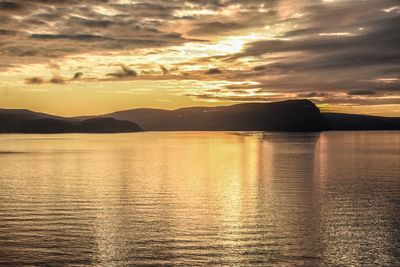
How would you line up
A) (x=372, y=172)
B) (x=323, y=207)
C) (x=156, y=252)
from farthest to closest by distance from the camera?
(x=372, y=172)
(x=323, y=207)
(x=156, y=252)

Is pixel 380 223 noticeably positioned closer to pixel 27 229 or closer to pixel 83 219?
pixel 83 219

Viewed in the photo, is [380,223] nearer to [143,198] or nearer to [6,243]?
[143,198]

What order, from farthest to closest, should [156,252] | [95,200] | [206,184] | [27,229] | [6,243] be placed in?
[206,184]
[95,200]
[27,229]
[6,243]
[156,252]

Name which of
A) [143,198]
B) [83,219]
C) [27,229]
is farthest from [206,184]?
[27,229]

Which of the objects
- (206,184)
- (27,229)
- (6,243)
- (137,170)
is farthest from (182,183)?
(6,243)

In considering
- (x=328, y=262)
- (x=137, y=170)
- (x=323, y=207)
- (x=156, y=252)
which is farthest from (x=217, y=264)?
(x=137, y=170)

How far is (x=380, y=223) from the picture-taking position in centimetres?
4144

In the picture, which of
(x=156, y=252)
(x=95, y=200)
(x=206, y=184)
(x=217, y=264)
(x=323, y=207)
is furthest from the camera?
(x=206, y=184)

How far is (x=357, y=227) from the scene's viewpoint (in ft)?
131

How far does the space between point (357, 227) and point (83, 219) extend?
2271cm

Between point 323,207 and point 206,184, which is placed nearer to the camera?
point 323,207

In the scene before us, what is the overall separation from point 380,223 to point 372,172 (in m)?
50.4

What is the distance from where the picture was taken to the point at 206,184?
7038 centimetres

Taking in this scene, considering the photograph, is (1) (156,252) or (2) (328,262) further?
(1) (156,252)
